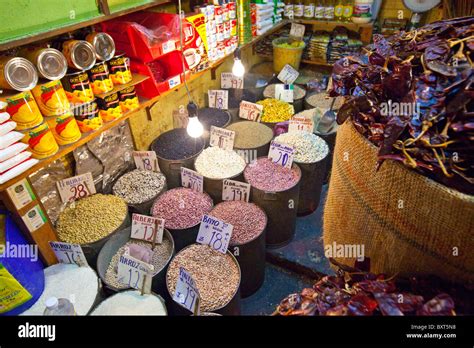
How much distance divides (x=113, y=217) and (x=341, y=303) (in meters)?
1.66

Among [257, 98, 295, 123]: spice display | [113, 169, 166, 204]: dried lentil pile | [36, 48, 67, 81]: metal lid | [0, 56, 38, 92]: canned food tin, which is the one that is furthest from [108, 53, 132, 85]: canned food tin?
[257, 98, 295, 123]: spice display

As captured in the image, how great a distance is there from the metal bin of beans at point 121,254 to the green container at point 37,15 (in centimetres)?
124

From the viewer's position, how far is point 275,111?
3.27 m

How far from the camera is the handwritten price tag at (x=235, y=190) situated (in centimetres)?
239

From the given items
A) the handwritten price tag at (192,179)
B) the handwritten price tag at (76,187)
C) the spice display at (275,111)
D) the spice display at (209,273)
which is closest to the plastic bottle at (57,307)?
the spice display at (209,273)

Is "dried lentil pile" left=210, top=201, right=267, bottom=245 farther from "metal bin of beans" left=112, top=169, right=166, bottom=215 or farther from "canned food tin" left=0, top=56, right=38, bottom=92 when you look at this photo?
"canned food tin" left=0, top=56, right=38, bottom=92

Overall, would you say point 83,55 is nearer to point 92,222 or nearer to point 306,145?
point 92,222

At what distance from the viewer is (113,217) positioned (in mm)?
2188

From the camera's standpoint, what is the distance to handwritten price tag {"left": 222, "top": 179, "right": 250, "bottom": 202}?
2395 mm

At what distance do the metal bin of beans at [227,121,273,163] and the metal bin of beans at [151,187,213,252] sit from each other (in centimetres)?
56

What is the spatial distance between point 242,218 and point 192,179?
1.77 ft
